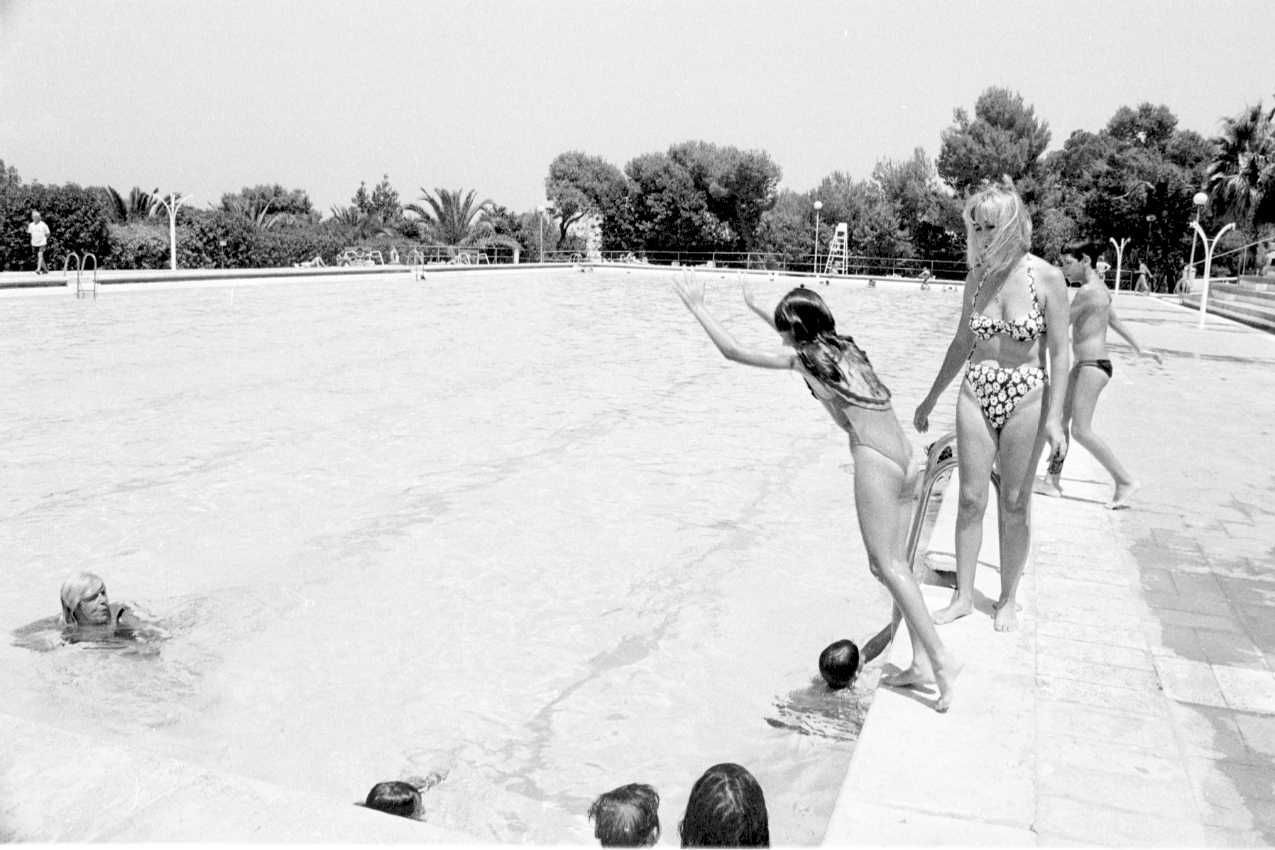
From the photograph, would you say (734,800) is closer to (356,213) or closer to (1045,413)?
(1045,413)

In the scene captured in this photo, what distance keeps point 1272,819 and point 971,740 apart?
85 centimetres

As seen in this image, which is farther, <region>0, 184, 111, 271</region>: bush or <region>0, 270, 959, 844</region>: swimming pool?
<region>0, 184, 111, 271</region>: bush

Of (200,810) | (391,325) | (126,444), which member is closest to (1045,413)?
(200,810)

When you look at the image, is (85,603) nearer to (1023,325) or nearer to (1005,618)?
(1005,618)

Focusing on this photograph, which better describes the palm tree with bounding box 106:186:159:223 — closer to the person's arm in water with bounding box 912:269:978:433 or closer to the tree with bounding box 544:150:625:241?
the tree with bounding box 544:150:625:241

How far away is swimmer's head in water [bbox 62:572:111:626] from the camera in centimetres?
518

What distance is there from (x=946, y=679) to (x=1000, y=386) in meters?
1.20

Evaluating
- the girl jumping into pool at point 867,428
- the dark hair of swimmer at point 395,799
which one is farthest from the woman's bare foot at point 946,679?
the dark hair of swimmer at point 395,799

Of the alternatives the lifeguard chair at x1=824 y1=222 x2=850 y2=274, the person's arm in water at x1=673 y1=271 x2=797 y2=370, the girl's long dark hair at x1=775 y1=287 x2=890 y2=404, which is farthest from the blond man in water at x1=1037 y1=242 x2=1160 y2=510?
the lifeguard chair at x1=824 y1=222 x2=850 y2=274

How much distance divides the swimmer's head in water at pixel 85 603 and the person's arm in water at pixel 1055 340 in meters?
4.47

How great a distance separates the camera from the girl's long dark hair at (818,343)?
10.8 feet

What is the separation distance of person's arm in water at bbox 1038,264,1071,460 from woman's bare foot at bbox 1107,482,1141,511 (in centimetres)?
284

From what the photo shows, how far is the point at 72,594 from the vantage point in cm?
519

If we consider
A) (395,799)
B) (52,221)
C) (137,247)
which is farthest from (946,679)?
(137,247)
